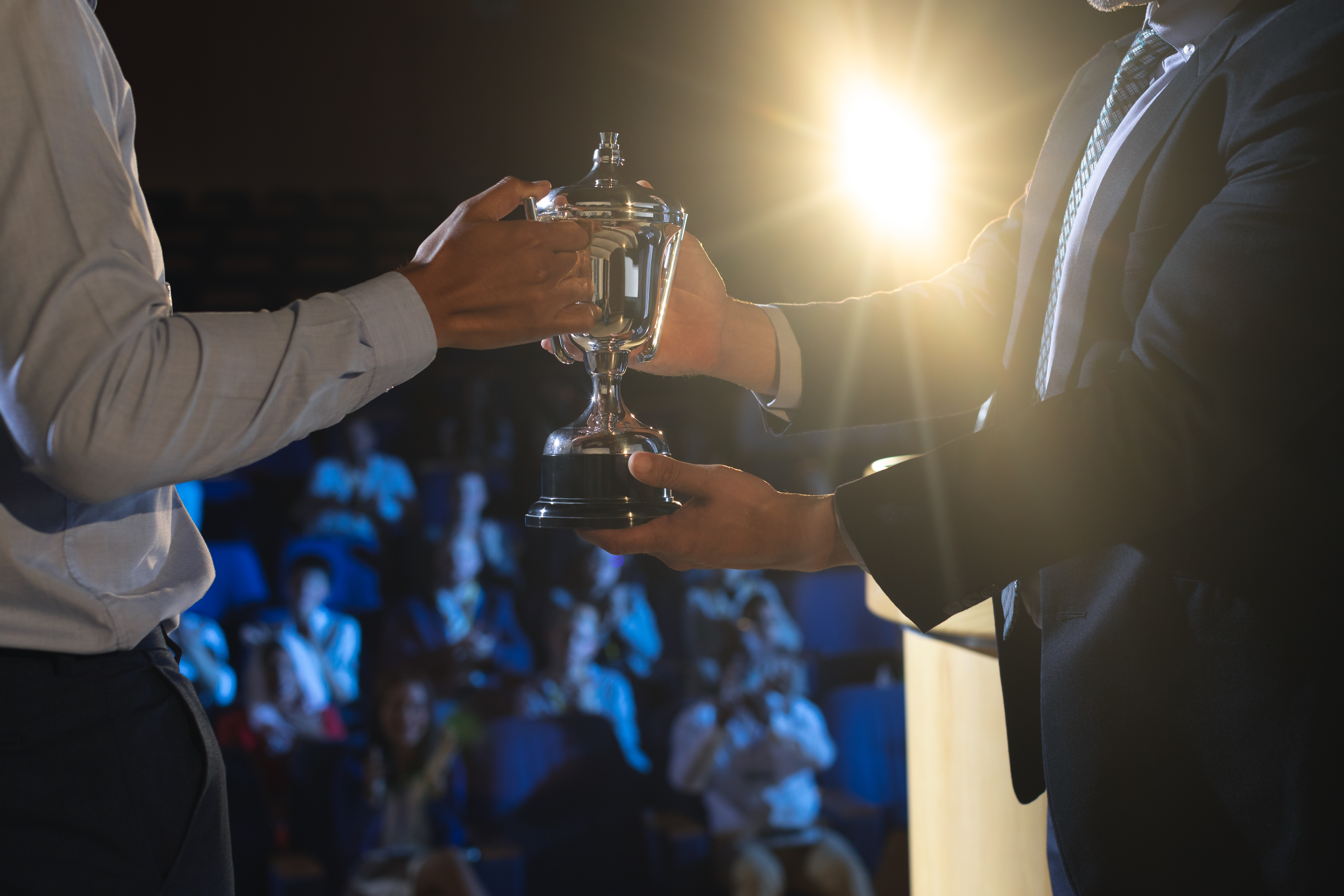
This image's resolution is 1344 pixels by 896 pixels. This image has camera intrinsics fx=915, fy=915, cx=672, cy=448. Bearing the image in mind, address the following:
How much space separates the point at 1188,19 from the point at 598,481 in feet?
1.96

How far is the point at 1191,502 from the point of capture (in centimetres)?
59

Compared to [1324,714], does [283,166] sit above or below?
above

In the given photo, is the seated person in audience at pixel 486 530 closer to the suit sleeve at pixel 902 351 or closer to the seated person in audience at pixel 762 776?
the seated person in audience at pixel 762 776

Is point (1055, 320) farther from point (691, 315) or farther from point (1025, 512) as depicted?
point (691, 315)

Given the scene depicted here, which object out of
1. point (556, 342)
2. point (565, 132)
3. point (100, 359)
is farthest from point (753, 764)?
point (565, 132)

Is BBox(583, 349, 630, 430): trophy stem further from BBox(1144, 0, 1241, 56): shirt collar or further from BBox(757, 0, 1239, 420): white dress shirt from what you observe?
BBox(1144, 0, 1241, 56): shirt collar

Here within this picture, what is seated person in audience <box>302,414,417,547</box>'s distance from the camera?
3.15 meters

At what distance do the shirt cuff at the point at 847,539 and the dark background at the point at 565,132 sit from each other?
9.17ft

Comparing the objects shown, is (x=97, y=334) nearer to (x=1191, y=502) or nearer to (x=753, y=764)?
(x=1191, y=502)

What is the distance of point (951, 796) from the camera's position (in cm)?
93

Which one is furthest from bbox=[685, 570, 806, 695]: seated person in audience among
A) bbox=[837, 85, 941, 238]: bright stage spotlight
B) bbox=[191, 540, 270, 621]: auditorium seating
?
bbox=[837, 85, 941, 238]: bright stage spotlight

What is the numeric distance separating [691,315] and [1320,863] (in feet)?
2.21

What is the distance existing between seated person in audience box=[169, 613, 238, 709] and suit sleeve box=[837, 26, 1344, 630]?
2.72 m

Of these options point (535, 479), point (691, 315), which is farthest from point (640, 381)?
point (691, 315)
